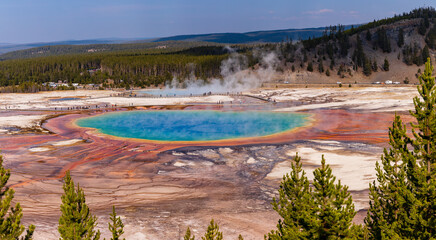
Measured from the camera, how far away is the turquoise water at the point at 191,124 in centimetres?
4784

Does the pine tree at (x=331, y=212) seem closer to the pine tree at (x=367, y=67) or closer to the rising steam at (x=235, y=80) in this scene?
the rising steam at (x=235, y=80)

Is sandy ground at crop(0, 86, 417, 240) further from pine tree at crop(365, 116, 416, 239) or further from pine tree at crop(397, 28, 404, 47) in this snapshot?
pine tree at crop(397, 28, 404, 47)

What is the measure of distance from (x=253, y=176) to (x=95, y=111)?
49.3 meters

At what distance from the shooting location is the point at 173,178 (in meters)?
29.5

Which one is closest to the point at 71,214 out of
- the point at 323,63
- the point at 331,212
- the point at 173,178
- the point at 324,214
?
the point at 324,214

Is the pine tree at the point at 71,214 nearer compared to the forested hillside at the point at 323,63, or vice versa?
the pine tree at the point at 71,214

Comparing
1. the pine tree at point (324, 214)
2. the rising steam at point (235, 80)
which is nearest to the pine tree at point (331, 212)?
the pine tree at point (324, 214)

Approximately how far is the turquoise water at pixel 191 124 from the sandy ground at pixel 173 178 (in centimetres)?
678

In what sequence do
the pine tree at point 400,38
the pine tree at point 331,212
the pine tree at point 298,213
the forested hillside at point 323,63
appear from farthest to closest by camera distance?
the pine tree at point 400,38 < the forested hillside at point 323,63 < the pine tree at point 298,213 < the pine tree at point 331,212

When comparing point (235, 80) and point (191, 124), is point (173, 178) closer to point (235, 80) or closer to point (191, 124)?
point (191, 124)

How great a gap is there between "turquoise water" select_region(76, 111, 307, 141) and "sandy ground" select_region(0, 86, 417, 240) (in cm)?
678

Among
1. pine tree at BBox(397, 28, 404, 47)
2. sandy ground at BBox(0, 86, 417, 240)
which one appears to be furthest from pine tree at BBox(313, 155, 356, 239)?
pine tree at BBox(397, 28, 404, 47)

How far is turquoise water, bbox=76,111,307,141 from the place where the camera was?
157 feet

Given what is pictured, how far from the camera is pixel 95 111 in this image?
234 feet
